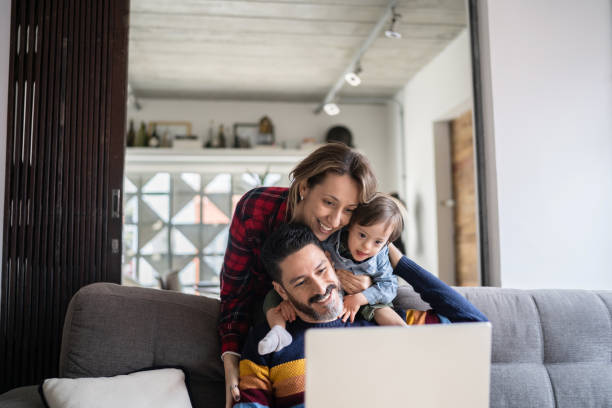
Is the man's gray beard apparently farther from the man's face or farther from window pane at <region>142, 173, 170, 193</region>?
window pane at <region>142, 173, 170, 193</region>

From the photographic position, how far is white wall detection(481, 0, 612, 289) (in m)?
2.66

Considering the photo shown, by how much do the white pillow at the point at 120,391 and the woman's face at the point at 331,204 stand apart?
661 millimetres

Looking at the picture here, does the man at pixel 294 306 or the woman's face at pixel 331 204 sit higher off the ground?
the woman's face at pixel 331 204

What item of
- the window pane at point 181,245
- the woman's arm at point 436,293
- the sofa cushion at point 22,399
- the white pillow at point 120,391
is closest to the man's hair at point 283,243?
the woman's arm at point 436,293

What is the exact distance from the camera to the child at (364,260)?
150 centimetres

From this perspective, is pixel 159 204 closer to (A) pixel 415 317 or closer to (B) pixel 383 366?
(A) pixel 415 317

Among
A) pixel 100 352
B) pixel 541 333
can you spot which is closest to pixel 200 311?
pixel 100 352

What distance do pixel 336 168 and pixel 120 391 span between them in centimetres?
91

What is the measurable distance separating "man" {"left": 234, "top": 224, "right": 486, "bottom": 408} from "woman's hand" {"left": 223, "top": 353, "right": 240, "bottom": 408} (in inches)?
0.9

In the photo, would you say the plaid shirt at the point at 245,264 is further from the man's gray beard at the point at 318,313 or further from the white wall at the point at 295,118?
the white wall at the point at 295,118

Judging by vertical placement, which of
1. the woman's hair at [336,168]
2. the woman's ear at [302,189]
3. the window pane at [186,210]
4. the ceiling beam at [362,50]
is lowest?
the woman's ear at [302,189]

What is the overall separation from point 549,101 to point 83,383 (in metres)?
2.43

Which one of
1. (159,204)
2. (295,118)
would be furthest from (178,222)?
(295,118)

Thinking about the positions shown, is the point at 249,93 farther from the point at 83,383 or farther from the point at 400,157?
the point at 83,383
